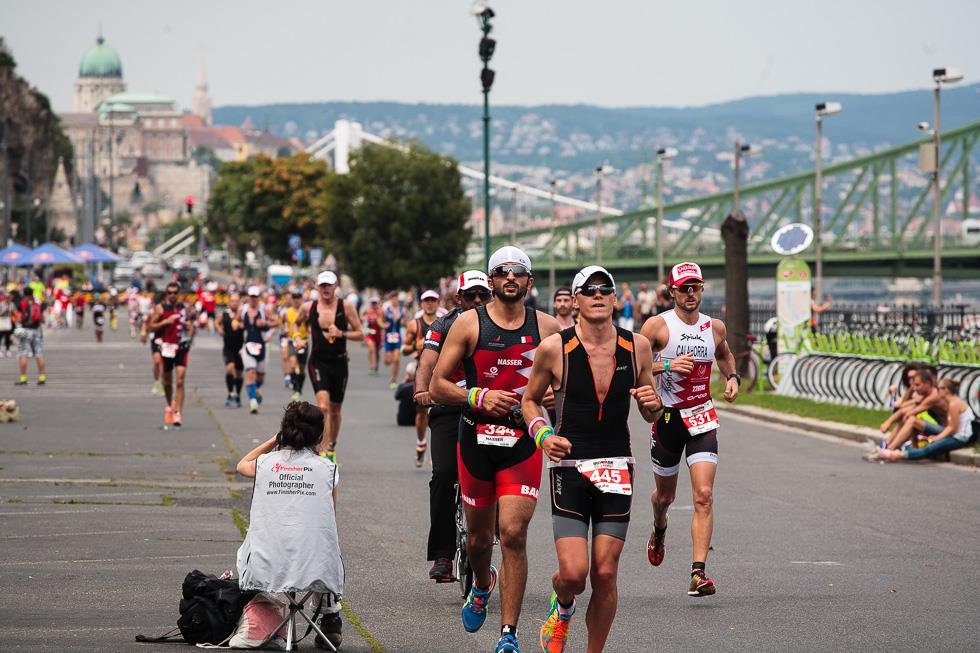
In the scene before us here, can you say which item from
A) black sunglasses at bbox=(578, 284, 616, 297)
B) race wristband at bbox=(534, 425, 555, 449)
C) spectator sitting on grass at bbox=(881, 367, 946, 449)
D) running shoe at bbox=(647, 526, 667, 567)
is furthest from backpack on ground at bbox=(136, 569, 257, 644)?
spectator sitting on grass at bbox=(881, 367, 946, 449)

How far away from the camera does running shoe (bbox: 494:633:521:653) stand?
7.95 m

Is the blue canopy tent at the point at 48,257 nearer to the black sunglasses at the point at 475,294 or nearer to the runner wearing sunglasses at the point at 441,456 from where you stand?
the black sunglasses at the point at 475,294

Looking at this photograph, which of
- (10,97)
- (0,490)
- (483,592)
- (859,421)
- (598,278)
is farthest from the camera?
(10,97)

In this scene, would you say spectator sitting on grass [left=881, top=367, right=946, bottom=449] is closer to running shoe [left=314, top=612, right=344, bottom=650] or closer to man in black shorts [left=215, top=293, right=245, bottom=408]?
man in black shorts [left=215, top=293, right=245, bottom=408]

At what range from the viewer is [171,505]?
14.2 m

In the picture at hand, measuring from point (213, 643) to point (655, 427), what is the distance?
138 inches

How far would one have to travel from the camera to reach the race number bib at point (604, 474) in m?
7.95

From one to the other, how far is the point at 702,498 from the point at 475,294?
1857 millimetres

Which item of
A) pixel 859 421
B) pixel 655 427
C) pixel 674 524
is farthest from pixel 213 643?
pixel 859 421

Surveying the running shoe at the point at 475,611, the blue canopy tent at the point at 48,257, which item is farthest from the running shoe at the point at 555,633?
the blue canopy tent at the point at 48,257

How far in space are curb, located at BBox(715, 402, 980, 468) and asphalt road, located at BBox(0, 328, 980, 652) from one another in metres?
0.34

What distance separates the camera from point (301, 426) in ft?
28.1

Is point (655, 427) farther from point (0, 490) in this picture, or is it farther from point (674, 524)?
point (0, 490)

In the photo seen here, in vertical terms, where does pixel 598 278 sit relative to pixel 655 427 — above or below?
above
